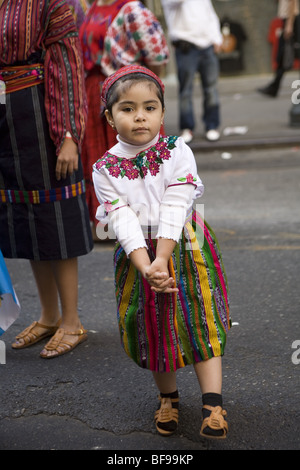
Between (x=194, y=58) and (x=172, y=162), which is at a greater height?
(x=172, y=162)

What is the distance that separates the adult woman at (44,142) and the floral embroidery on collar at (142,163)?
2.89 feet

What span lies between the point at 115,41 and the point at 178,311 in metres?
2.78

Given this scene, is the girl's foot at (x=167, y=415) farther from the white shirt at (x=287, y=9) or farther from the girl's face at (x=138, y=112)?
the white shirt at (x=287, y=9)

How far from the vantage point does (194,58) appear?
28.3 ft

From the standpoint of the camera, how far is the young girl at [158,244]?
2504 millimetres

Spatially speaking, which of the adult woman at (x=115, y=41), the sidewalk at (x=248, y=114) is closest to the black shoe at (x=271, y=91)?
the sidewalk at (x=248, y=114)

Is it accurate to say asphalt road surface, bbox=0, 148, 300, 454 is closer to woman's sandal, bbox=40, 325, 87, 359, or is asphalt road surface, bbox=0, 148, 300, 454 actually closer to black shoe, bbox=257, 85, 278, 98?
woman's sandal, bbox=40, 325, 87, 359

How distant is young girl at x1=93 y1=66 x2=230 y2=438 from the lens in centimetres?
250

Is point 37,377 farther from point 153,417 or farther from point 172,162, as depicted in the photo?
point 172,162

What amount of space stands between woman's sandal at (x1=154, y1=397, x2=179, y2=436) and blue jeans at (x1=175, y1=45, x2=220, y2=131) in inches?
252

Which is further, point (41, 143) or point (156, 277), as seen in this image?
point (41, 143)

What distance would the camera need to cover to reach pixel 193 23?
332 inches
